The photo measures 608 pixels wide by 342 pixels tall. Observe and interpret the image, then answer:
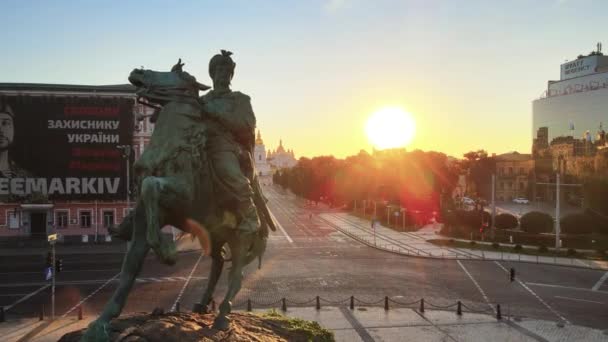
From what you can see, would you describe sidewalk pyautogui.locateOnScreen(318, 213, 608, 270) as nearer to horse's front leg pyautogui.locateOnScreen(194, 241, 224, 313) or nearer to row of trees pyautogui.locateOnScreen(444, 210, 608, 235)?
row of trees pyautogui.locateOnScreen(444, 210, 608, 235)

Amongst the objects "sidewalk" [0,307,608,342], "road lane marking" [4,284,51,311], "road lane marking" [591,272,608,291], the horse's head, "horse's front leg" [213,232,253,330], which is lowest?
"road lane marking" [4,284,51,311]

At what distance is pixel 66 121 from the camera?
150 feet

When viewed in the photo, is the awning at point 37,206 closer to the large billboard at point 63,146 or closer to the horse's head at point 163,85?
the large billboard at point 63,146

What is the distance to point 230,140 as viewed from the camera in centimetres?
905

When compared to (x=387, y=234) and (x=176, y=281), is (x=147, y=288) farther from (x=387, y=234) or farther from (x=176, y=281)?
(x=387, y=234)

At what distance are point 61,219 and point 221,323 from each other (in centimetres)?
4416

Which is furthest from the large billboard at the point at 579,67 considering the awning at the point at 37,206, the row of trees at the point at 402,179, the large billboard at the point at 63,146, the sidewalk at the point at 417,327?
the awning at the point at 37,206

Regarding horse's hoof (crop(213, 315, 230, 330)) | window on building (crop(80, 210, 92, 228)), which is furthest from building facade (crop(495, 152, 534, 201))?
horse's hoof (crop(213, 315, 230, 330))

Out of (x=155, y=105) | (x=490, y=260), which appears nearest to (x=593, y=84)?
(x=490, y=260)

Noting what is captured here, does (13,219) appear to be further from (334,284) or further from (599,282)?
(599,282)

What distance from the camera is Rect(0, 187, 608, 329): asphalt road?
23.4 metres

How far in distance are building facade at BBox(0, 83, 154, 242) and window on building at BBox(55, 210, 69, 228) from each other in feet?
0.29

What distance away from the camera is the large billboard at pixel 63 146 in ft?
148

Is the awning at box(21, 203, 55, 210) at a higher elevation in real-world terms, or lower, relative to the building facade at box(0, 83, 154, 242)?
lower
